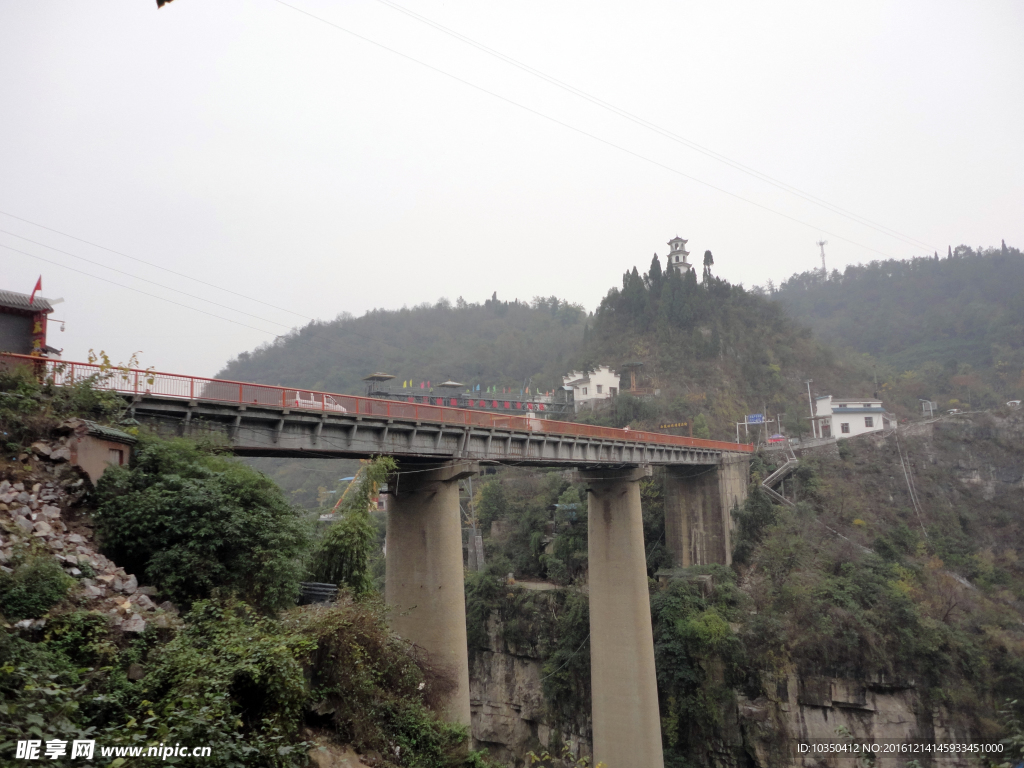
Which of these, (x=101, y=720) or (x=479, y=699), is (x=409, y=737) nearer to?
(x=101, y=720)

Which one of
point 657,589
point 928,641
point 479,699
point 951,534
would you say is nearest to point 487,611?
point 479,699

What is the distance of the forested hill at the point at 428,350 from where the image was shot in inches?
3794

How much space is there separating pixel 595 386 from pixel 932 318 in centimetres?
6559

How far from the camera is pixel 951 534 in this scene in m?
37.9

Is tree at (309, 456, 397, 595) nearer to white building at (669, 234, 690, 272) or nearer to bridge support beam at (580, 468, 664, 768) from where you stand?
bridge support beam at (580, 468, 664, 768)

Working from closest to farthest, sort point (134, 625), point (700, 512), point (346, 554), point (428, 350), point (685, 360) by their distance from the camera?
point (134, 625)
point (346, 554)
point (700, 512)
point (685, 360)
point (428, 350)

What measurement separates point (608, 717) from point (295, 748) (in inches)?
940

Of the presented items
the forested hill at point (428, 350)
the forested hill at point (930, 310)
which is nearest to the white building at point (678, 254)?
the forested hill at point (428, 350)

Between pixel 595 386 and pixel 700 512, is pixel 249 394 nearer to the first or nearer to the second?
pixel 700 512

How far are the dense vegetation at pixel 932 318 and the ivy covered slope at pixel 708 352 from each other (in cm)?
1052

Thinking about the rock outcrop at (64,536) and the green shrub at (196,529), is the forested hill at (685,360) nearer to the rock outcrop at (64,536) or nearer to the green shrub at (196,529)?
the green shrub at (196,529)

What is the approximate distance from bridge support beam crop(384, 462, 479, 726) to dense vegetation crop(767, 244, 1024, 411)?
59075mm
